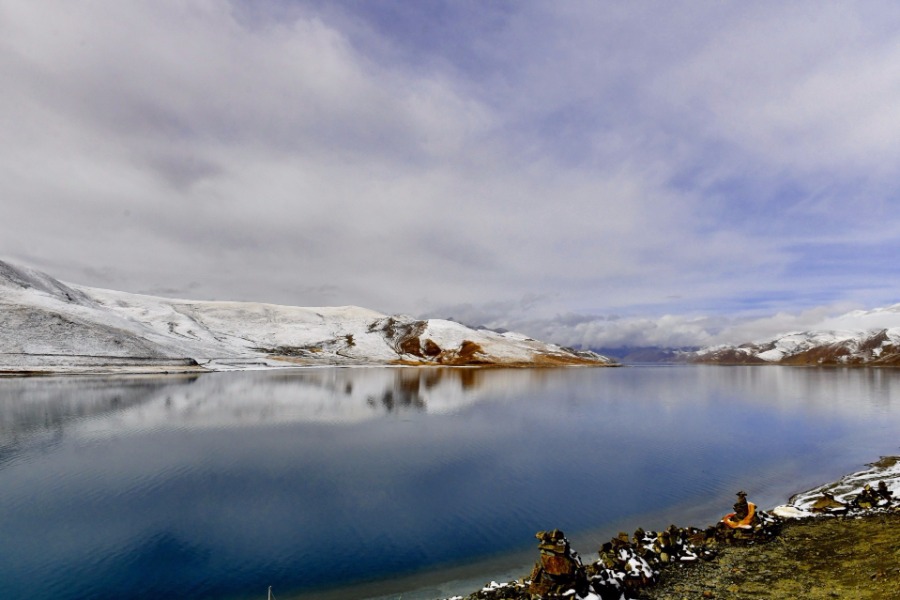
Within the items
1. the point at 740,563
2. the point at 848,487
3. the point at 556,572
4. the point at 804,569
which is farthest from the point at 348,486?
the point at 848,487

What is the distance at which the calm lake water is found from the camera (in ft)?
53.4

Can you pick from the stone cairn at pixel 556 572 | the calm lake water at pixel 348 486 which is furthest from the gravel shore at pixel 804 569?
the calm lake water at pixel 348 486

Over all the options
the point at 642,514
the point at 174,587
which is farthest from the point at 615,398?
the point at 174,587

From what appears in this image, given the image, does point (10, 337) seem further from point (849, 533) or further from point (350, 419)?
point (849, 533)

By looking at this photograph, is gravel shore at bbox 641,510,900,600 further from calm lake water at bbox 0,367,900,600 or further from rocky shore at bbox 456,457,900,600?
calm lake water at bbox 0,367,900,600

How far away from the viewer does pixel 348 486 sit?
25.3 meters

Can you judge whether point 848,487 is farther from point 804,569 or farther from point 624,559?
point 624,559

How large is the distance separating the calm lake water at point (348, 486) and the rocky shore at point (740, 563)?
4.10 m

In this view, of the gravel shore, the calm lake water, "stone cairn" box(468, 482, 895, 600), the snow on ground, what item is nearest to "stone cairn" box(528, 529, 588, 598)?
"stone cairn" box(468, 482, 895, 600)

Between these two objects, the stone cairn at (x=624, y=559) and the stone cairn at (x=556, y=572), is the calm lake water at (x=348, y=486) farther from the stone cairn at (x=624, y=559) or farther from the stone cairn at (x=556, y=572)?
the stone cairn at (x=556, y=572)

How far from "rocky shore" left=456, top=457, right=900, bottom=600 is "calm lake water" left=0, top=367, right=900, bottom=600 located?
4.10 meters

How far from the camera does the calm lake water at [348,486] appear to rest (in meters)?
16.3

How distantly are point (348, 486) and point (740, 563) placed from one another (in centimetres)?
1868

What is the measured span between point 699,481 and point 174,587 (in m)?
28.0
